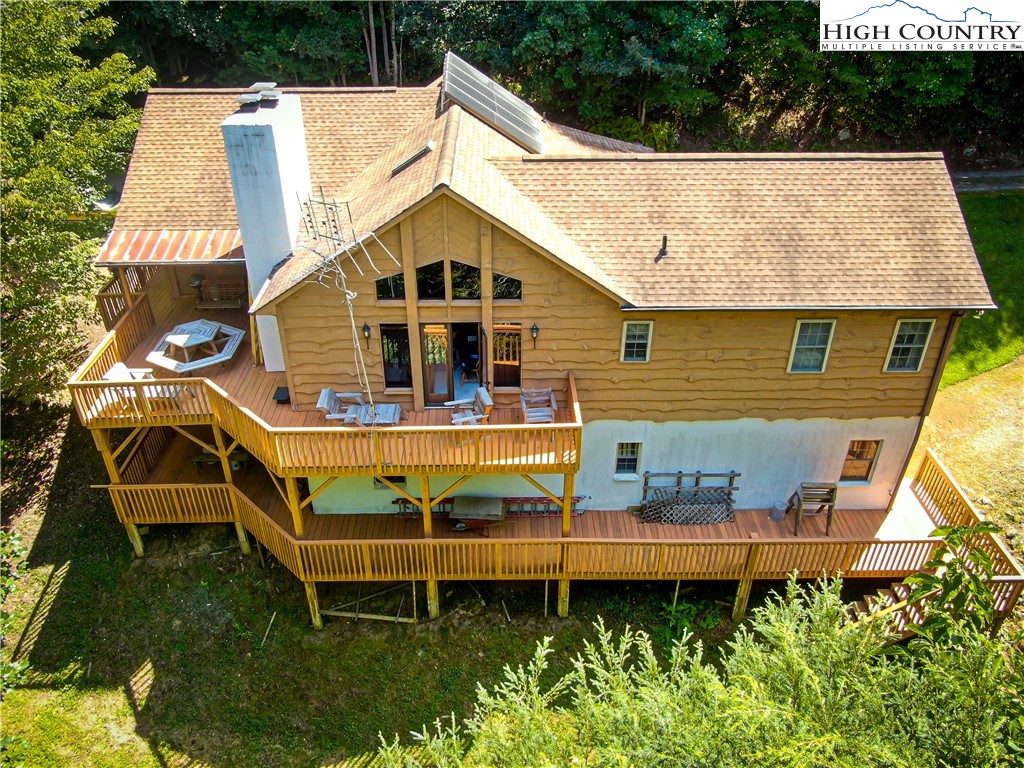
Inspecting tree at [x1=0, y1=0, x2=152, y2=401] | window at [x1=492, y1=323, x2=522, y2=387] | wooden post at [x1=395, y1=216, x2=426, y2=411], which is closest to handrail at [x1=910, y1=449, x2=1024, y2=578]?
window at [x1=492, y1=323, x2=522, y2=387]

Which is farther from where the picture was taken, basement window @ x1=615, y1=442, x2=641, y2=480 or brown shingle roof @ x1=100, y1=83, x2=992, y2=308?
basement window @ x1=615, y1=442, x2=641, y2=480

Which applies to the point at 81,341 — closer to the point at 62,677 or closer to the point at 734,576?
the point at 62,677

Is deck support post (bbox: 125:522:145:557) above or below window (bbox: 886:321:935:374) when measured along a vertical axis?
below

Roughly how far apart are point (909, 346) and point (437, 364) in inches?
398

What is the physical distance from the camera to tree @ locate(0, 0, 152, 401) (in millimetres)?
18578

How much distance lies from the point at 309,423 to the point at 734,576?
9.74 metres

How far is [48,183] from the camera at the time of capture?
61.2 ft

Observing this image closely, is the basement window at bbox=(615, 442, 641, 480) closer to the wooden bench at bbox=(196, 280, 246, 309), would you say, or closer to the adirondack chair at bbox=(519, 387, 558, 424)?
the adirondack chair at bbox=(519, 387, 558, 424)

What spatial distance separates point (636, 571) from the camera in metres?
16.0

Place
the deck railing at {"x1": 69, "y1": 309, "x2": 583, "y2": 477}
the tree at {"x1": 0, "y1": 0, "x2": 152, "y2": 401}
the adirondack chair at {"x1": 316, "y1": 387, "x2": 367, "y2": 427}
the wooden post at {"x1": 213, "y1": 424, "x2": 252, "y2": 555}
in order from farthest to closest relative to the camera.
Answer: the tree at {"x1": 0, "y1": 0, "x2": 152, "y2": 401}, the wooden post at {"x1": 213, "y1": 424, "x2": 252, "y2": 555}, the adirondack chair at {"x1": 316, "y1": 387, "x2": 367, "y2": 427}, the deck railing at {"x1": 69, "y1": 309, "x2": 583, "y2": 477}

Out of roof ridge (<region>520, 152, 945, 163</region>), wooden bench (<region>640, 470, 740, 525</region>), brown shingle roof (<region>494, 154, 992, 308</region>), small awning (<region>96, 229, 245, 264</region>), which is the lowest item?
wooden bench (<region>640, 470, 740, 525</region>)

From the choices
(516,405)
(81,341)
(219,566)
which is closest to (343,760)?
(219,566)

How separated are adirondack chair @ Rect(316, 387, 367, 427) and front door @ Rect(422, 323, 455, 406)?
4.85ft

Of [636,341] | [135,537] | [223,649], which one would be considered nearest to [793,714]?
[636,341]
